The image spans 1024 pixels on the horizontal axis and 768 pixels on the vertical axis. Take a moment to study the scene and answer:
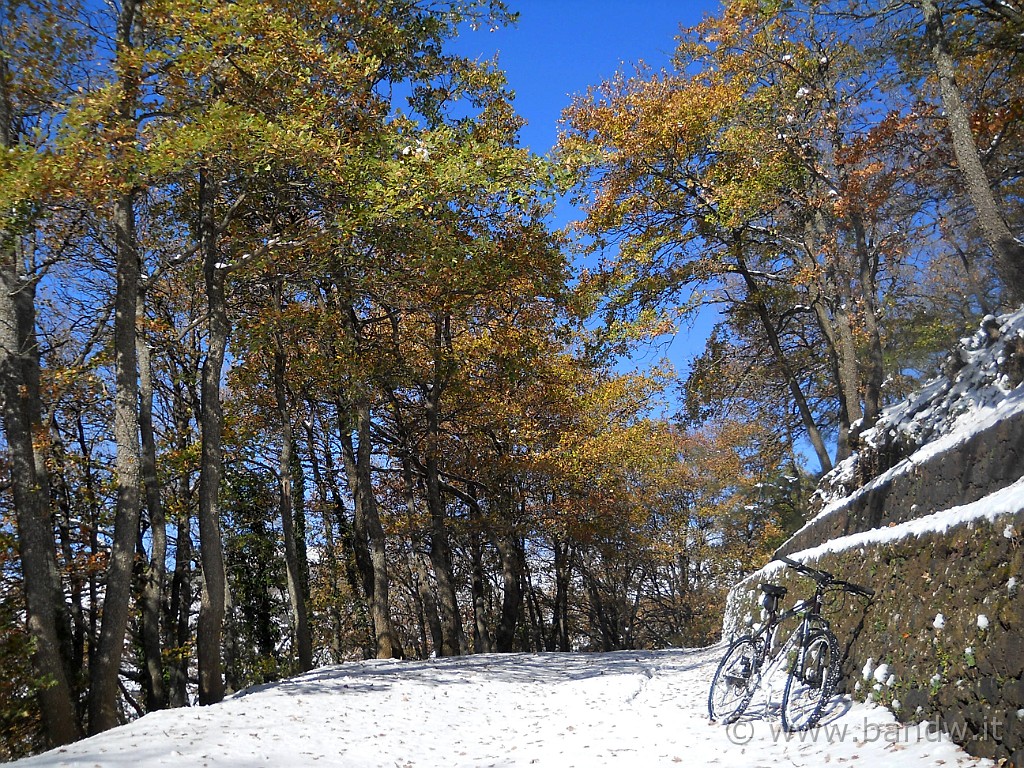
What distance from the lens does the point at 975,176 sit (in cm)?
1065

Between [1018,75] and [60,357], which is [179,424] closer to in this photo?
[60,357]

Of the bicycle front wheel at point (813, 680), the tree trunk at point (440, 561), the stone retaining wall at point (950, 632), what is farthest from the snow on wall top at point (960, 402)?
the tree trunk at point (440, 561)

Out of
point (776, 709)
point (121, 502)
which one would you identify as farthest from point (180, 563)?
point (776, 709)

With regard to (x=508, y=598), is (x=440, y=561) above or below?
above

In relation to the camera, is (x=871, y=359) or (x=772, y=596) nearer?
(x=772, y=596)

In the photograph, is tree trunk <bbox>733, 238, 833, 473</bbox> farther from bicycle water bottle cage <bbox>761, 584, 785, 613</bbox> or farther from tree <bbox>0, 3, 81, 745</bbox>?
tree <bbox>0, 3, 81, 745</bbox>

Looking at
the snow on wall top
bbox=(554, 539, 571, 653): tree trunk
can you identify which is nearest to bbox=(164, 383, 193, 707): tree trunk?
bbox=(554, 539, 571, 653): tree trunk

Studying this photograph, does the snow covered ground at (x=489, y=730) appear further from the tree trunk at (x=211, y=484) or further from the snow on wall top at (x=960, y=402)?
the snow on wall top at (x=960, y=402)

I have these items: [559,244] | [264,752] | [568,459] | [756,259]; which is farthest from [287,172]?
[756,259]

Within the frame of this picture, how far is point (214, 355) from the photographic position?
1100cm

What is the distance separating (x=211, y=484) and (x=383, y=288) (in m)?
4.85

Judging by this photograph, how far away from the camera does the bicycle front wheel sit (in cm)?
664

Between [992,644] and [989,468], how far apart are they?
2.45m

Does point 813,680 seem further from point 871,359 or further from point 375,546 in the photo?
point 375,546
